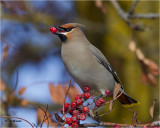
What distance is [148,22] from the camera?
6297mm

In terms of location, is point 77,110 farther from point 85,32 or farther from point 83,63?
point 85,32

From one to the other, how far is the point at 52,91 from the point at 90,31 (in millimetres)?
3597

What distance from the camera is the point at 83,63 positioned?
2.83m

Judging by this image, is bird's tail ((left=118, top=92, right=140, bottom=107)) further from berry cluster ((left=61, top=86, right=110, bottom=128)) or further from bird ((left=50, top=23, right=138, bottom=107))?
berry cluster ((left=61, top=86, right=110, bottom=128))

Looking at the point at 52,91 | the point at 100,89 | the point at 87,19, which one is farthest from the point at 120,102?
the point at 87,19

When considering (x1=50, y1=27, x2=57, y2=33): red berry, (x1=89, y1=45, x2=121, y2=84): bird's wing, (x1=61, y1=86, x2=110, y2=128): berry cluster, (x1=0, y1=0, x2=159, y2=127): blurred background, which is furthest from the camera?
(x1=0, y1=0, x2=159, y2=127): blurred background

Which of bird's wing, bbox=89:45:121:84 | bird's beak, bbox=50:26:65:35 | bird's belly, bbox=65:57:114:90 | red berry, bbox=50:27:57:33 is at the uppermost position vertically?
bird's beak, bbox=50:26:65:35

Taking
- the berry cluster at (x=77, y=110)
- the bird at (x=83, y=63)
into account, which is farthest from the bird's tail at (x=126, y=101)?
the berry cluster at (x=77, y=110)

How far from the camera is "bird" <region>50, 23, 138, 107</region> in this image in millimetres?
2801

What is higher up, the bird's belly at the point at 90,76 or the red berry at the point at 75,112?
the bird's belly at the point at 90,76

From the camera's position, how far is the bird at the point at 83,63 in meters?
2.80

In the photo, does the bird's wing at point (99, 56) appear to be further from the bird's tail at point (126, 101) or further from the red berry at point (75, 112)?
the red berry at point (75, 112)

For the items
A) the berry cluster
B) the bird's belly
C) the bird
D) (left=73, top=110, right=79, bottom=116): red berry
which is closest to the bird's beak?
the bird

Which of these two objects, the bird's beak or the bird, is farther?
the bird
